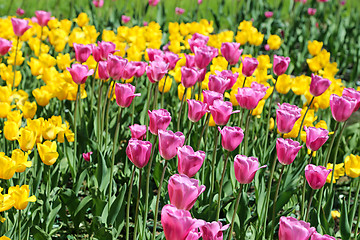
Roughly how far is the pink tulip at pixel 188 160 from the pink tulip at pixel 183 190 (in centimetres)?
16

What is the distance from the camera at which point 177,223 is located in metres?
1.21

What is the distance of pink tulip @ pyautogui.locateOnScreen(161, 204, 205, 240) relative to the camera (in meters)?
1.21

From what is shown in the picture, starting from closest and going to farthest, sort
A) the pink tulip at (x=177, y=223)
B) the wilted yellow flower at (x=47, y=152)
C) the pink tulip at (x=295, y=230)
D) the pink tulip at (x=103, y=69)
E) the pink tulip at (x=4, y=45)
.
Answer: the pink tulip at (x=177, y=223) < the pink tulip at (x=295, y=230) < the wilted yellow flower at (x=47, y=152) < the pink tulip at (x=103, y=69) < the pink tulip at (x=4, y=45)

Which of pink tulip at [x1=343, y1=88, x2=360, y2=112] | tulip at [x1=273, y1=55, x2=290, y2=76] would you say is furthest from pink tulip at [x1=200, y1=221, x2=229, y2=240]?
tulip at [x1=273, y1=55, x2=290, y2=76]

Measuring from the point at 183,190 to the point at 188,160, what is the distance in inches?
7.3

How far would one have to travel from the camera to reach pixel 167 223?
123 cm

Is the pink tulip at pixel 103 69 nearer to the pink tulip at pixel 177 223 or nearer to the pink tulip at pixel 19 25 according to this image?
the pink tulip at pixel 19 25

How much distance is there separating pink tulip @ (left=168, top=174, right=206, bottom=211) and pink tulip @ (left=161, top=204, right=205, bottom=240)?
150 millimetres

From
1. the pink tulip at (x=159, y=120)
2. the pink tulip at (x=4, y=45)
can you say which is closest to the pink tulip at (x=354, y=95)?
the pink tulip at (x=159, y=120)

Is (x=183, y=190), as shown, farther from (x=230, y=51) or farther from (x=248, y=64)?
(x=230, y=51)

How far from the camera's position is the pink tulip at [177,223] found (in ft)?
3.96

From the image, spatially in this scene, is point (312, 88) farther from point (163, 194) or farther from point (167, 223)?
point (167, 223)

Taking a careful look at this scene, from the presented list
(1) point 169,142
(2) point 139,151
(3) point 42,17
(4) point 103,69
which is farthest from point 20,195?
(3) point 42,17

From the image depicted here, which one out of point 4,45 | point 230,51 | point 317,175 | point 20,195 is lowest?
point 20,195
